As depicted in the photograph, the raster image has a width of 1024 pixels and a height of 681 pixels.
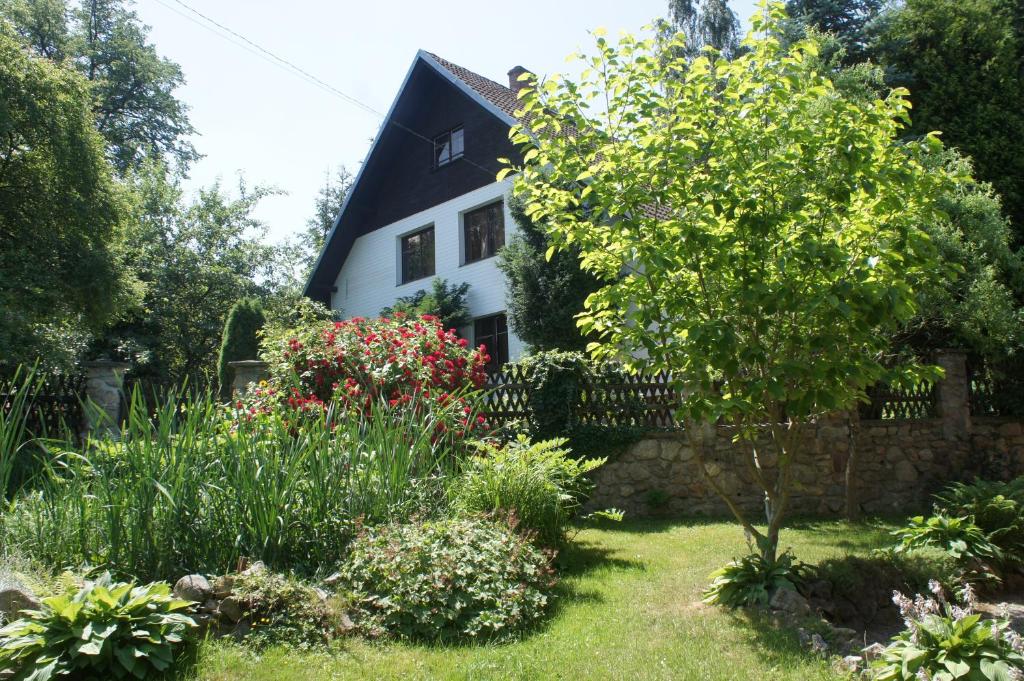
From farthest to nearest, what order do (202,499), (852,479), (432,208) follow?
(432,208)
(852,479)
(202,499)

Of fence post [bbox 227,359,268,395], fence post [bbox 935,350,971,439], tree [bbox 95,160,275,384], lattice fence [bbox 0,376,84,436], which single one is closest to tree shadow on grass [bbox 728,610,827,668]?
fence post [bbox 935,350,971,439]

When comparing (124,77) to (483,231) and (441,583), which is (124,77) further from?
(441,583)

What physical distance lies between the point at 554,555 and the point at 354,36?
643cm

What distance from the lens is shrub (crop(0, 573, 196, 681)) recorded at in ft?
9.27

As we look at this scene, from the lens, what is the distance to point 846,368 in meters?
4.10

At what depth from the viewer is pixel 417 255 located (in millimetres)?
17531

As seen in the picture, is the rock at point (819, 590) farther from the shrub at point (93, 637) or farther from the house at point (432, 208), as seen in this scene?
the house at point (432, 208)

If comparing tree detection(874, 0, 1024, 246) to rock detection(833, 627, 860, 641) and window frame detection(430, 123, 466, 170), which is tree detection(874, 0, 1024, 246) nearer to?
window frame detection(430, 123, 466, 170)

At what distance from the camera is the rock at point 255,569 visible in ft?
12.4

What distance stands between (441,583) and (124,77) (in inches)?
1025

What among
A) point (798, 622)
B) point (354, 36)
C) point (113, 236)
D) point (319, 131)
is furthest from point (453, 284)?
point (798, 622)

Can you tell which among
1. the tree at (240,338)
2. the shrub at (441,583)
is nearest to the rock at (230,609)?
A: the shrub at (441,583)

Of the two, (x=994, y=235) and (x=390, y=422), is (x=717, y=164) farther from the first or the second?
(x=994, y=235)

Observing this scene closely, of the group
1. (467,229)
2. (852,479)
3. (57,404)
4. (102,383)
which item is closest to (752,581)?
(852,479)
